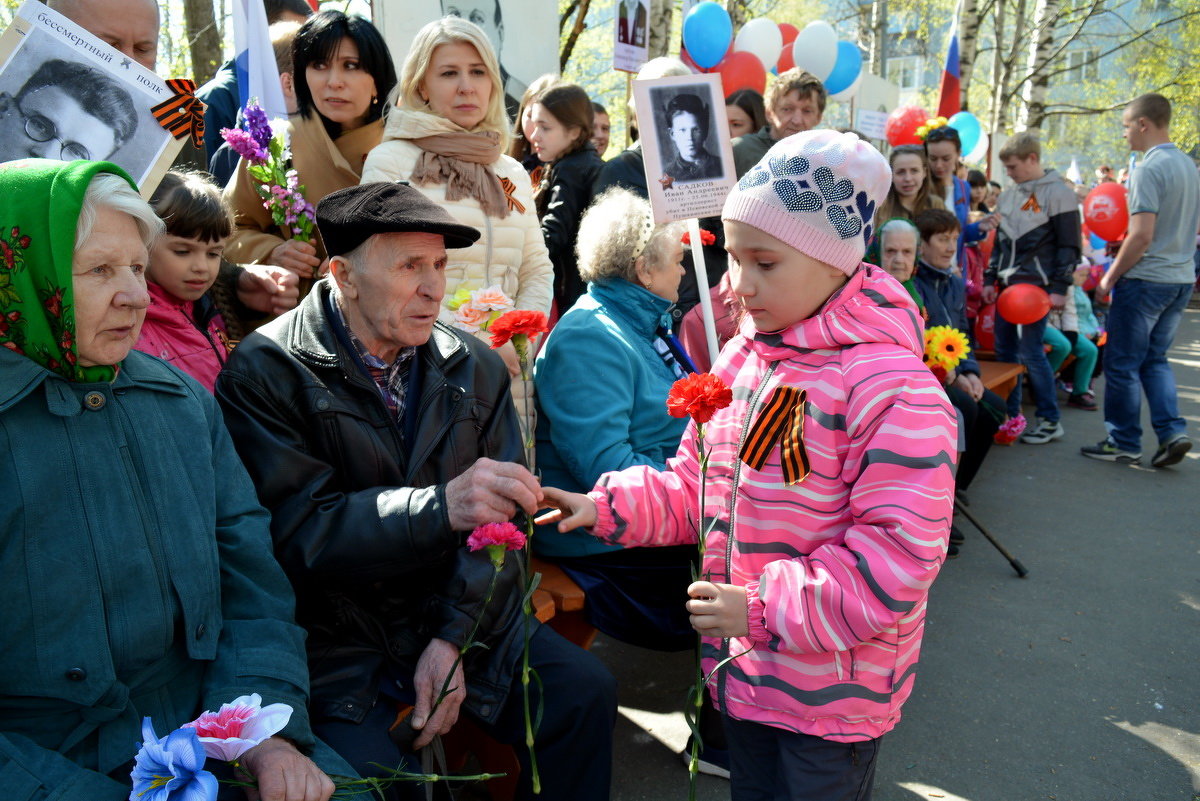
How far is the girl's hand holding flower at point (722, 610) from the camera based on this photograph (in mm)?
1802

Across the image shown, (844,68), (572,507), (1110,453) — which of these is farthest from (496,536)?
(844,68)

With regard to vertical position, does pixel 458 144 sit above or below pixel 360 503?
above

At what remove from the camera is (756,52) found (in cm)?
1051

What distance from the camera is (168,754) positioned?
1386mm

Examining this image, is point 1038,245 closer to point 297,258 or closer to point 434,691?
point 297,258

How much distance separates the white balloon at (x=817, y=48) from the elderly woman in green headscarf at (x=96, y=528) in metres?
9.87

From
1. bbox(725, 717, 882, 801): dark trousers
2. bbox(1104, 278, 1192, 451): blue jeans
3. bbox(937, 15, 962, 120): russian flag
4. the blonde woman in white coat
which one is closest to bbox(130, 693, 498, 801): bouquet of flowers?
bbox(725, 717, 882, 801): dark trousers

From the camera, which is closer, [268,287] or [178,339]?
[178,339]

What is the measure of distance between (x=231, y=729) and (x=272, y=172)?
6.76 ft

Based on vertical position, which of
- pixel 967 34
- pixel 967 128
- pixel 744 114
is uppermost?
pixel 967 34

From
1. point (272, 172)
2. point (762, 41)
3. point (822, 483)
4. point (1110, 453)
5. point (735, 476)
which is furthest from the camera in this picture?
point (762, 41)

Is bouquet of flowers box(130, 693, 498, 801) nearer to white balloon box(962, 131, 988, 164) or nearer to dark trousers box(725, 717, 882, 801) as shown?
dark trousers box(725, 717, 882, 801)

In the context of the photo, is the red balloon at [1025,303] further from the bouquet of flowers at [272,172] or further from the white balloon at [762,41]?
the bouquet of flowers at [272,172]

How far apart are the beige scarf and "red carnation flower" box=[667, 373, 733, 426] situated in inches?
79.8
